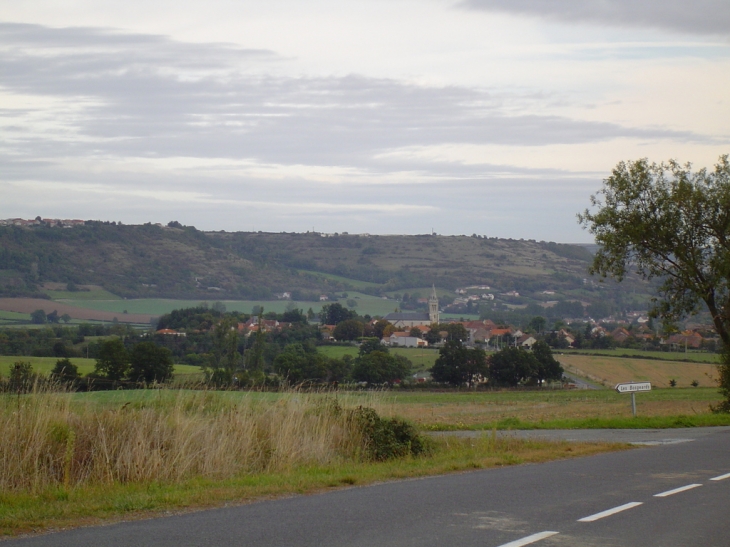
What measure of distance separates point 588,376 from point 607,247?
1843 inches

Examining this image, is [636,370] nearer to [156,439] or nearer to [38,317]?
[156,439]

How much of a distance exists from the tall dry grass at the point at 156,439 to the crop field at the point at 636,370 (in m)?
53.6

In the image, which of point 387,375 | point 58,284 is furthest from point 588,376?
point 58,284

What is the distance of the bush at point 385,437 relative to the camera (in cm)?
1384

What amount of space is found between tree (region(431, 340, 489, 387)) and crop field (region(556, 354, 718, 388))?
9.99 meters

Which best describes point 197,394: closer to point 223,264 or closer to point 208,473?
point 208,473

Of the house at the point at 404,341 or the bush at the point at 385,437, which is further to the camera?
the house at the point at 404,341

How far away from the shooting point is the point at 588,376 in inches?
2800

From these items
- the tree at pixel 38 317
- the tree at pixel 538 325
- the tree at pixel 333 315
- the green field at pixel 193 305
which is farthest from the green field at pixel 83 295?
the tree at pixel 538 325

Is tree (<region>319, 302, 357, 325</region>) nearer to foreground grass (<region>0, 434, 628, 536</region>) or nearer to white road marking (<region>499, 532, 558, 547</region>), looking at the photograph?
foreground grass (<region>0, 434, 628, 536</region>)

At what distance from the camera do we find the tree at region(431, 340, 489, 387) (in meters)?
67.1

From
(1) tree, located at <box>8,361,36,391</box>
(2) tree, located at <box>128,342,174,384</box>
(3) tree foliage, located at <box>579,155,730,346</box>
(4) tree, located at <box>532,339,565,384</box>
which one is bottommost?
(4) tree, located at <box>532,339,565,384</box>

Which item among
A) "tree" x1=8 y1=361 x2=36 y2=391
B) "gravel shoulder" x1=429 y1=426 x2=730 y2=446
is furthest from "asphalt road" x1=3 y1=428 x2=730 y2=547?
"gravel shoulder" x1=429 y1=426 x2=730 y2=446

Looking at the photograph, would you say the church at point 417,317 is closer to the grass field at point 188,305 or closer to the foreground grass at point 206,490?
the grass field at point 188,305
